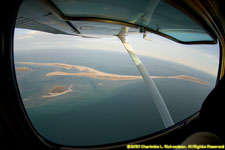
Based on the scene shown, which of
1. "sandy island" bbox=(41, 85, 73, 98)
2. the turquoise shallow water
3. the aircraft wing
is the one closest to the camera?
the aircraft wing

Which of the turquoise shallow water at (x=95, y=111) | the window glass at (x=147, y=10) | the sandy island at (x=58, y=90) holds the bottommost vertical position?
the turquoise shallow water at (x=95, y=111)

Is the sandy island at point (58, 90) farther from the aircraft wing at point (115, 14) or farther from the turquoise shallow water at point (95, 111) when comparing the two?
the aircraft wing at point (115, 14)

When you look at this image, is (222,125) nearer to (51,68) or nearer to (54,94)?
(54,94)

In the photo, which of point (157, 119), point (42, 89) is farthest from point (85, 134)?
point (42, 89)

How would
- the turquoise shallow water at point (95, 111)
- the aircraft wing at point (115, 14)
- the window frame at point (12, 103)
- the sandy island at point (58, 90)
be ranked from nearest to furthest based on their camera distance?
the window frame at point (12, 103), the aircraft wing at point (115, 14), the turquoise shallow water at point (95, 111), the sandy island at point (58, 90)

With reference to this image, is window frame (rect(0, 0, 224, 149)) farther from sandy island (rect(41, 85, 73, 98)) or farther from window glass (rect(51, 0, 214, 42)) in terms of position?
sandy island (rect(41, 85, 73, 98))

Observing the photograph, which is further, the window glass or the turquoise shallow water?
the turquoise shallow water

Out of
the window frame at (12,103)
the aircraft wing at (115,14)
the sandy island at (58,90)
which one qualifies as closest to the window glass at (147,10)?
the aircraft wing at (115,14)

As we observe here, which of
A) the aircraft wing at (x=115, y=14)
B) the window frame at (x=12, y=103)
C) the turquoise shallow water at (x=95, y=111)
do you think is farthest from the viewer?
the turquoise shallow water at (x=95, y=111)

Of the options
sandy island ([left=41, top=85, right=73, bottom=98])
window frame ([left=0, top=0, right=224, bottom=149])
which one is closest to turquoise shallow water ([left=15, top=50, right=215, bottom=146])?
sandy island ([left=41, top=85, right=73, bottom=98])

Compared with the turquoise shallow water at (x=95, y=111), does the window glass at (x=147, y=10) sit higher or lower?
higher

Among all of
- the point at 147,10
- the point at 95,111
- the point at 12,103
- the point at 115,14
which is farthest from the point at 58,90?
the point at 147,10

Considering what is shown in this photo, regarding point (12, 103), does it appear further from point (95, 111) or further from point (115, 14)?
point (95, 111)
